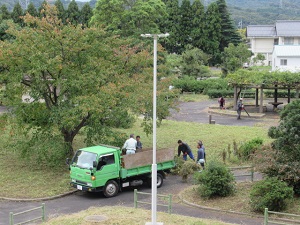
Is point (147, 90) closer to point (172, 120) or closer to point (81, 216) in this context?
point (81, 216)

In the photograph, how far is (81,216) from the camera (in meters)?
14.3

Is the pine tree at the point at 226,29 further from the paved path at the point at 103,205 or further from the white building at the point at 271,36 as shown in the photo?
the paved path at the point at 103,205

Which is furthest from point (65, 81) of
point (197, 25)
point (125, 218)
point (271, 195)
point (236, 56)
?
point (197, 25)

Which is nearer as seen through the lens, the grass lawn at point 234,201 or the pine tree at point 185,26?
the grass lawn at point 234,201

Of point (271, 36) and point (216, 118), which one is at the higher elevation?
point (271, 36)

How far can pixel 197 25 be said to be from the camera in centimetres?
7006

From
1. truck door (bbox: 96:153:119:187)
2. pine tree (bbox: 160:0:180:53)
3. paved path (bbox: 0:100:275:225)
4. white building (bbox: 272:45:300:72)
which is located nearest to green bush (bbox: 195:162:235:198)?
paved path (bbox: 0:100:275:225)

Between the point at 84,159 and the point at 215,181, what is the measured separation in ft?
15.6

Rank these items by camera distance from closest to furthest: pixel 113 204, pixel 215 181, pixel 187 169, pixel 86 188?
pixel 215 181
pixel 113 204
pixel 86 188
pixel 187 169

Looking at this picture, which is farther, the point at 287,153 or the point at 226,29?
the point at 226,29

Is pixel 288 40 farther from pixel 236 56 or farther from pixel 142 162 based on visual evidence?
pixel 142 162

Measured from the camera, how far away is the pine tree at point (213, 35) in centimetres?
6881

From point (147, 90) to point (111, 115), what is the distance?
2165mm

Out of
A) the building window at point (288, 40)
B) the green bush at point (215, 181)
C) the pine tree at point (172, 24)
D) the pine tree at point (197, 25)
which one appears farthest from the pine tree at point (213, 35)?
the green bush at point (215, 181)
